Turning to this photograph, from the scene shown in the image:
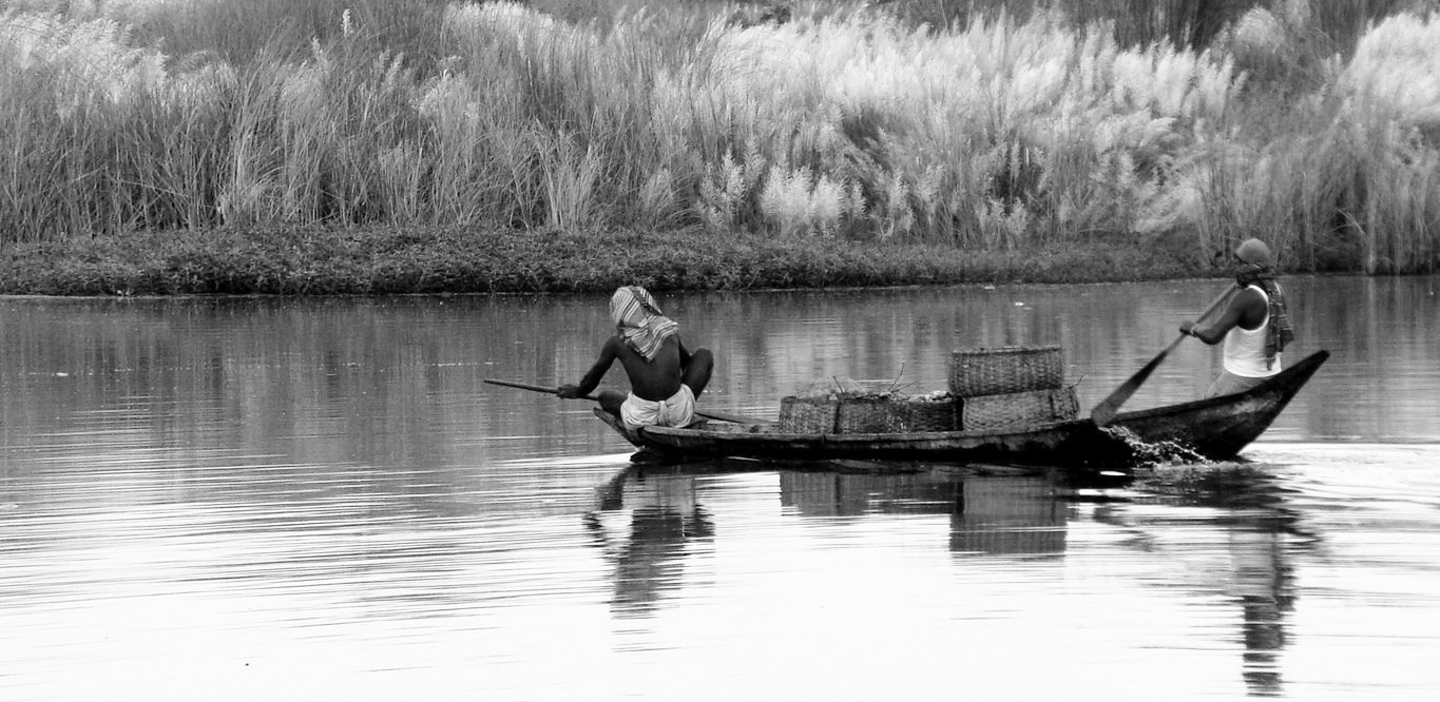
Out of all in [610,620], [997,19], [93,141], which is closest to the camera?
[610,620]

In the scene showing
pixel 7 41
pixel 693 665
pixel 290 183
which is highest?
pixel 7 41

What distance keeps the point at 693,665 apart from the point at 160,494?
4.81m

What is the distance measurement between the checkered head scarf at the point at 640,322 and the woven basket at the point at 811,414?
926 millimetres

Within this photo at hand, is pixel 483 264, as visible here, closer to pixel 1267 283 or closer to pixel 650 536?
pixel 1267 283

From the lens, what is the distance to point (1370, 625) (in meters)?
7.42

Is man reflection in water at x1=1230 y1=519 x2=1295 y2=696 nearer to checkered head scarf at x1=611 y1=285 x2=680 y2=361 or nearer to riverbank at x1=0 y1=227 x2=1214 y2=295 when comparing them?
checkered head scarf at x1=611 y1=285 x2=680 y2=361

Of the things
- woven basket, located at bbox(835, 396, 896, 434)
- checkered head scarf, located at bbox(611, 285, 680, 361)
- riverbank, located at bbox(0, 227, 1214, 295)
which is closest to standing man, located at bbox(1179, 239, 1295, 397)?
woven basket, located at bbox(835, 396, 896, 434)

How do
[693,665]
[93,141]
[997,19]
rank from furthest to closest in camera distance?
[997,19] < [93,141] < [693,665]

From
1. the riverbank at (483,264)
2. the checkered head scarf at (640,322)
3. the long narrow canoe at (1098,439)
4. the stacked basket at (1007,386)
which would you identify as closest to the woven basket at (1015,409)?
the stacked basket at (1007,386)

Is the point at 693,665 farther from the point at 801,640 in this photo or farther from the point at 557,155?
the point at 557,155

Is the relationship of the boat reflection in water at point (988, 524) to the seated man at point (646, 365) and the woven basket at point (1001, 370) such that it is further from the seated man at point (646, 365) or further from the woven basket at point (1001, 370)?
the woven basket at point (1001, 370)

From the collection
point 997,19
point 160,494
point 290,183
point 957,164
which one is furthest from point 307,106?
point 160,494

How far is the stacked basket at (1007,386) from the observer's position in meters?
11.6

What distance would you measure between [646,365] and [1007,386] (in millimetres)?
2164
